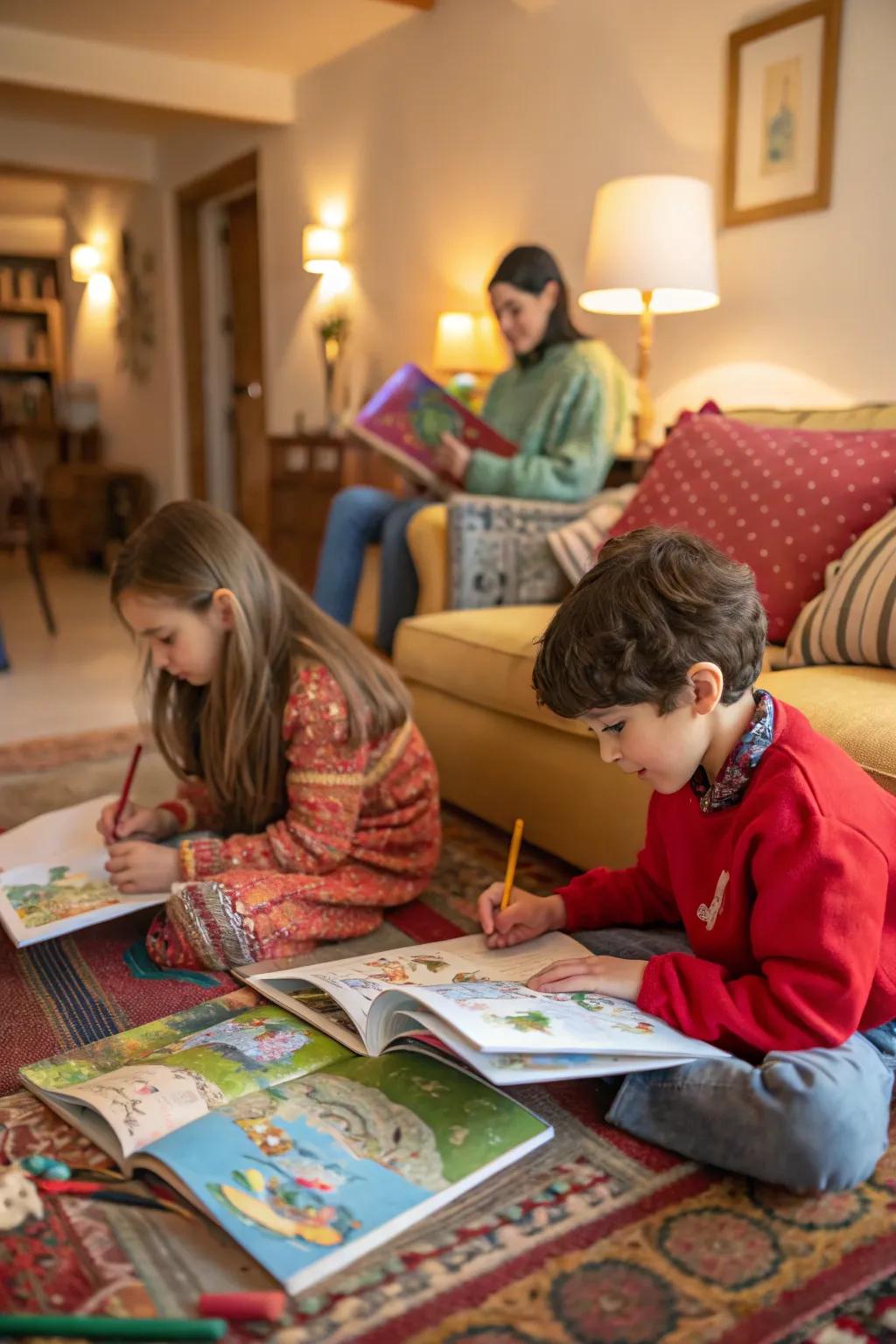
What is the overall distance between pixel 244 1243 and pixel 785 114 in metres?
2.50

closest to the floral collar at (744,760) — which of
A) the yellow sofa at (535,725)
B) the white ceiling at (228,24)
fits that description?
the yellow sofa at (535,725)

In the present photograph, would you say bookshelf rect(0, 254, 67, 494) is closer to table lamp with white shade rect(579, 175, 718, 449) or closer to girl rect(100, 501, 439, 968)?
table lamp with white shade rect(579, 175, 718, 449)

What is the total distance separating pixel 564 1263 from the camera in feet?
2.83

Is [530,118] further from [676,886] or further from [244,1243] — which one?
[244,1243]

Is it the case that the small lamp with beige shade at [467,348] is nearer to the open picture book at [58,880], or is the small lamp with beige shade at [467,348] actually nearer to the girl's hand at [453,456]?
the girl's hand at [453,456]

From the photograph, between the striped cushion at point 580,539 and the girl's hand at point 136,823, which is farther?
the striped cushion at point 580,539

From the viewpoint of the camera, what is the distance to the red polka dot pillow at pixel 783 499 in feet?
5.61

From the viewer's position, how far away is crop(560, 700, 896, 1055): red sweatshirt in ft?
3.09

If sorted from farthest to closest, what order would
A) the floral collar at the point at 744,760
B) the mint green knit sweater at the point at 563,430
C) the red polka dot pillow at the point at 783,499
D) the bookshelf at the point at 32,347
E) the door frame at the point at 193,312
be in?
the bookshelf at the point at 32,347
the door frame at the point at 193,312
the mint green knit sweater at the point at 563,430
the red polka dot pillow at the point at 783,499
the floral collar at the point at 744,760

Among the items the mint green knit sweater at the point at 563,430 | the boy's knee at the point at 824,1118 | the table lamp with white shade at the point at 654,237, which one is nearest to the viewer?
the boy's knee at the point at 824,1118

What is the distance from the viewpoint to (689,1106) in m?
0.97

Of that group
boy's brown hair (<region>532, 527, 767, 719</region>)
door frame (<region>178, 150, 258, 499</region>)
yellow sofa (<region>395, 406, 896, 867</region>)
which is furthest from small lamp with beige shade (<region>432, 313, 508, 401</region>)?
boy's brown hair (<region>532, 527, 767, 719</region>)

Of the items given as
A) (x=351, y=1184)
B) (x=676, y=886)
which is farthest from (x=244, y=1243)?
(x=676, y=886)

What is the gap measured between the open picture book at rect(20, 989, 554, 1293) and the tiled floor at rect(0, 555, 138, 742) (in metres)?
1.23
